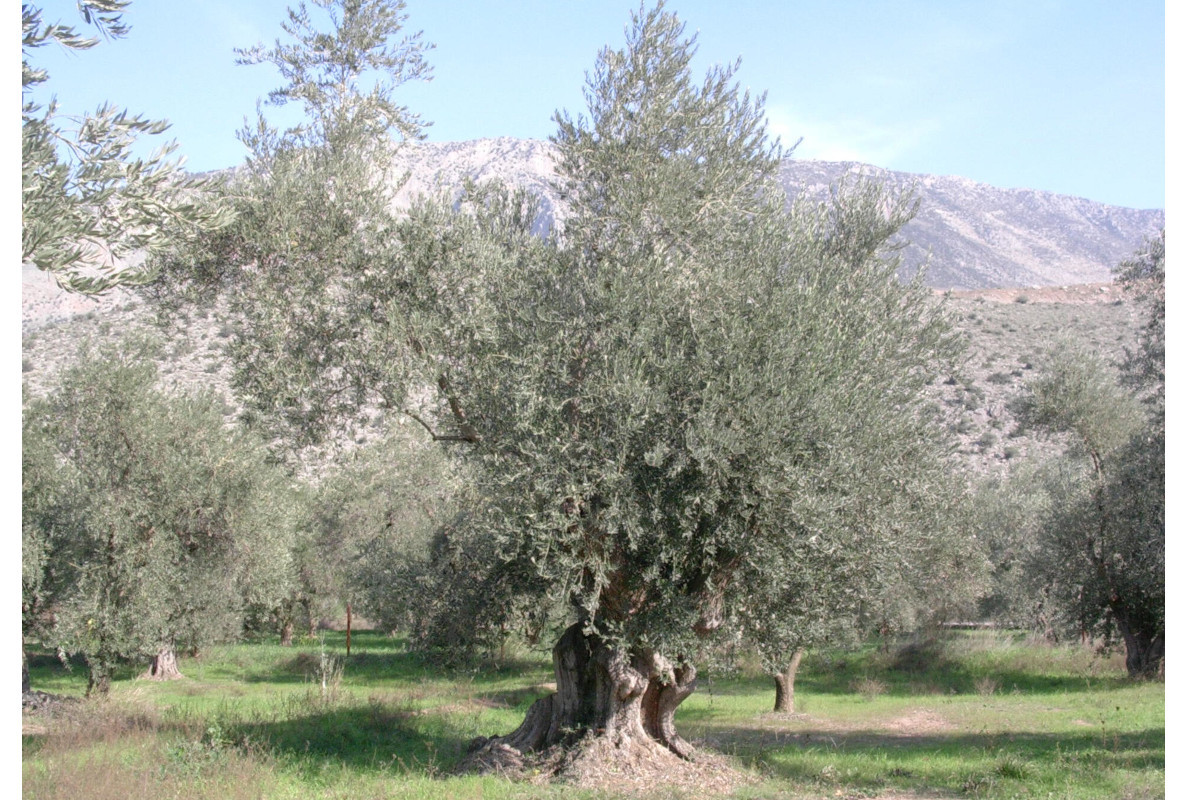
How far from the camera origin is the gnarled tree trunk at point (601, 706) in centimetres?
1106

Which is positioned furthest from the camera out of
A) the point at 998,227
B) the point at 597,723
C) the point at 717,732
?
the point at 998,227

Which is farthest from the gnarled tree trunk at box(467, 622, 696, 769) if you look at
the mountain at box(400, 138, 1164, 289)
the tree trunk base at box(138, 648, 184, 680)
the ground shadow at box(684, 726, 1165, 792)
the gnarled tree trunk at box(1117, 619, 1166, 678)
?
the mountain at box(400, 138, 1164, 289)

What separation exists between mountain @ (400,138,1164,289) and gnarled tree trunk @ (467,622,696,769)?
2836 inches

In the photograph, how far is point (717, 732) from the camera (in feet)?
56.2

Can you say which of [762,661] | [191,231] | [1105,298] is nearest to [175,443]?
[191,231]

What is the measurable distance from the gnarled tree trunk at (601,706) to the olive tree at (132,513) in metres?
10.8

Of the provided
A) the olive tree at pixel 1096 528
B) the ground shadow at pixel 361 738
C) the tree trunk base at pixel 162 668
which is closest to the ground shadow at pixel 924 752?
the ground shadow at pixel 361 738

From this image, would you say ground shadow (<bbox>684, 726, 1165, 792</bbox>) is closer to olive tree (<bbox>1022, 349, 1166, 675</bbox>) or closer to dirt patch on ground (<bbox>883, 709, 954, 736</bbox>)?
dirt patch on ground (<bbox>883, 709, 954, 736</bbox>)

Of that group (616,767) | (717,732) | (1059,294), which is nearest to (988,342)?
(1059,294)

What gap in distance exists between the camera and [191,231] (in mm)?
7688

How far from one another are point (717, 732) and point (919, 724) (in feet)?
15.5

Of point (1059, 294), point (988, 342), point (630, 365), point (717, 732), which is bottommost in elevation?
point (717, 732)

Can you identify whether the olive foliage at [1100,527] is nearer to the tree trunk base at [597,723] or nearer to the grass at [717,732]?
the grass at [717,732]

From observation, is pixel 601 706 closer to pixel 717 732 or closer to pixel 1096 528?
→ pixel 717 732
